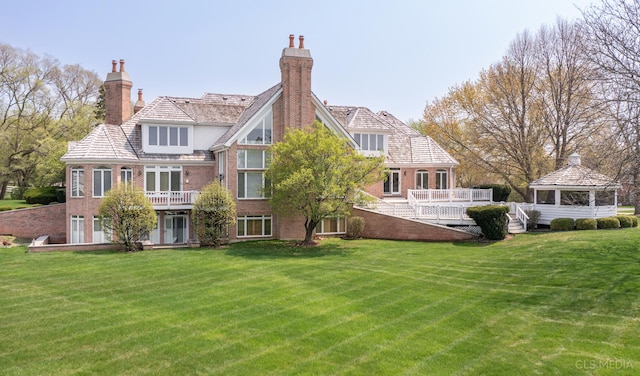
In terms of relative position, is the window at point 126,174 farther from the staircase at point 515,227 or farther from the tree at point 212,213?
the staircase at point 515,227

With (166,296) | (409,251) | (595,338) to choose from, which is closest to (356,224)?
(409,251)

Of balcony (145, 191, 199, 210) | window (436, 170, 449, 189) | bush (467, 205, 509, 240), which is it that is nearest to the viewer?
bush (467, 205, 509, 240)

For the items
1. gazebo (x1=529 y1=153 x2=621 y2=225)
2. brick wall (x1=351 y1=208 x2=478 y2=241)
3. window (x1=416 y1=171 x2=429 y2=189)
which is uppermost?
window (x1=416 y1=171 x2=429 y2=189)

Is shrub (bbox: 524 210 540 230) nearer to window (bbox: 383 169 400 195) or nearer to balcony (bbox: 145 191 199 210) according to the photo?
window (bbox: 383 169 400 195)

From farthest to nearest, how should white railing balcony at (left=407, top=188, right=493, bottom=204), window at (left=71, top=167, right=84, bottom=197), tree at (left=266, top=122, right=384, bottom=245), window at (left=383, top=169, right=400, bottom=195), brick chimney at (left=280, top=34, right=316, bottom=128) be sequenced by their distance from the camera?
window at (left=383, top=169, right=400, bottom=195) < white railing balcony at (left=407, top=188, right=493, bottom=204) < brick chimney at (left=280, top=34, right=316, bottom=128) < window at (left=71, top=167, right=84, bottom=197) < tree at (left=266, top=122, right=384, bottom=245)

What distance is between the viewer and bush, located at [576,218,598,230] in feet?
80.0

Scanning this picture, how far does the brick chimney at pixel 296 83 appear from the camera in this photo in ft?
86.5

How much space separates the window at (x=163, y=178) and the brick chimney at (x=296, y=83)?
25.6 ft

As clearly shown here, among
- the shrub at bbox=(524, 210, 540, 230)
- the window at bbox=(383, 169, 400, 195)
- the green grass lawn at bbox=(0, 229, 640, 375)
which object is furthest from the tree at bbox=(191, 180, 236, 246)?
the shrub at bbox=(524, 210, 540, 230)

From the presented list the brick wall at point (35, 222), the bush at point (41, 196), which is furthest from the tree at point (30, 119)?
the brick wall at point (35, 222)

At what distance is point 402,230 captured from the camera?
2506 centimetres

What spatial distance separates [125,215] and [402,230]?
48.1 ft

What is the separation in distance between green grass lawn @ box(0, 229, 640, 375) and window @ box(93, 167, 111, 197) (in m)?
7.10

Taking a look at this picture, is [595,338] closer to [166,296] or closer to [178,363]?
[178,363]
